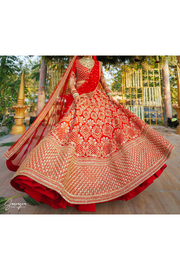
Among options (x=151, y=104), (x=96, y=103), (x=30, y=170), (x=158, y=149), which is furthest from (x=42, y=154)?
(x=151, y=104)

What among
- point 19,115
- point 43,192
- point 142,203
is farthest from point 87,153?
point 19,115

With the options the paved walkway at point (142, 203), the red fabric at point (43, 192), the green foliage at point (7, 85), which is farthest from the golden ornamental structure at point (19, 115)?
the red fabric at point (43, 192)

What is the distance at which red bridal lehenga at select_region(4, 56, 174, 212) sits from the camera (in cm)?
96

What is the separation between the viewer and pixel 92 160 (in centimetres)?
118

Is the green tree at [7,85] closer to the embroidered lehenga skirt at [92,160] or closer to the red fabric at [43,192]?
the embroidered lehenga skirt at [92,160]

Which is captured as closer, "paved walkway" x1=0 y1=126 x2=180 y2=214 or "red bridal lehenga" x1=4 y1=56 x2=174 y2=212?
"red bridal lehenga" x1=4 y1=56 x2=174 y2=212

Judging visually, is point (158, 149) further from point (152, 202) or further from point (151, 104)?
point (151, 104)

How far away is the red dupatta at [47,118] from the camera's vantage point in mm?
1417

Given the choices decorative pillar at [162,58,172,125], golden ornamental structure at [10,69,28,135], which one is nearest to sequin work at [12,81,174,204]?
golden ornamental structure at [10,69,28,135]

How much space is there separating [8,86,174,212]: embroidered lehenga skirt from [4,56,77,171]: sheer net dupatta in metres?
0.26

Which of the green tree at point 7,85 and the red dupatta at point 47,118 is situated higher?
the green tree at point 7,85

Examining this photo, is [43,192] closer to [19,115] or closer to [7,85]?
[19,115]

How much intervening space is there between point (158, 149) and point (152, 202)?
43 cm

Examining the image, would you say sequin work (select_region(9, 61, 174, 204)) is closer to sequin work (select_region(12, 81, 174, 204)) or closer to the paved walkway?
sequin work (select_region(12, 81, 174, 204))
